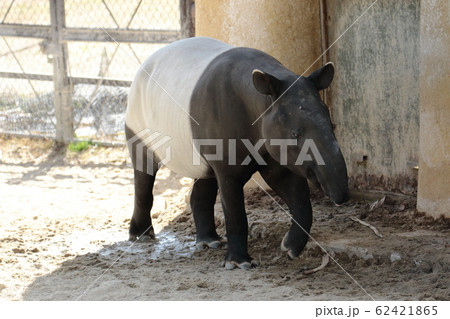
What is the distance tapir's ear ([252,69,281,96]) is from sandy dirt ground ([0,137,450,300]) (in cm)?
136

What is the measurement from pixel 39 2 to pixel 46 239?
497 centimetres

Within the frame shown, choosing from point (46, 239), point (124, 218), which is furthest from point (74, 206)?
point (46, 239)

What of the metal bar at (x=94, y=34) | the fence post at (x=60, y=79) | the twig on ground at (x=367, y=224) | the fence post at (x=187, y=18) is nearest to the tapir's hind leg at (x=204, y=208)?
the twig on ground at (x=367, y=224)

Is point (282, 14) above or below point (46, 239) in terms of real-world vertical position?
above

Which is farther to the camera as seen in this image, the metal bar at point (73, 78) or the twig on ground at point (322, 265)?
the metal bar at point (73, 78)

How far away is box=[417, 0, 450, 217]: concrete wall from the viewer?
6.16 meters

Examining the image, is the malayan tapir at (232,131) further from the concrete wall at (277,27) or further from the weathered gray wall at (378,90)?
the weathered gray wall at (378,90)

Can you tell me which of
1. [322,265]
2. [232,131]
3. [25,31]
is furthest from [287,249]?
[25,31]

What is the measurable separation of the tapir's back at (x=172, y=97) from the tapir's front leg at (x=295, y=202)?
1.92ft

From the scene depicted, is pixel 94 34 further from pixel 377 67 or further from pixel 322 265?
pixel 322 265

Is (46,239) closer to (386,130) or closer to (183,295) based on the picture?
(183,295)

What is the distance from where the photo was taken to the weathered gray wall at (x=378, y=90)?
275 inches

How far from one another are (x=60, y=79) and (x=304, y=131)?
6282 mm
